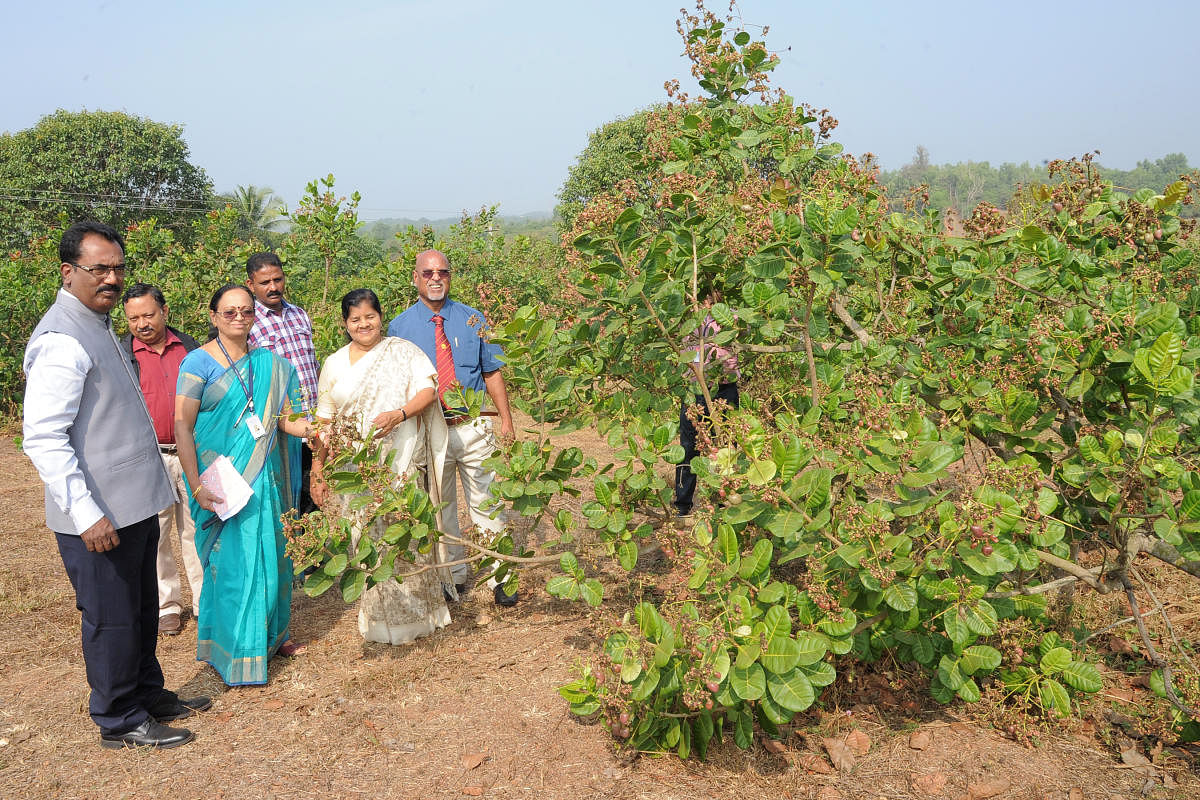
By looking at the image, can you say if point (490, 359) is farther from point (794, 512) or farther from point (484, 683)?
point (794, 512)

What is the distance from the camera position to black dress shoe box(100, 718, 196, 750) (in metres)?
3.03

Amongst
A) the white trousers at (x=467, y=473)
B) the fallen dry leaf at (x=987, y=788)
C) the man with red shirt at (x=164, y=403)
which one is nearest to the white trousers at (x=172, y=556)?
the man with red shirt at (x=164, y=403)

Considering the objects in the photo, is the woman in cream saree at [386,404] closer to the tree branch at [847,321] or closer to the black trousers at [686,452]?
the tree branch at [847,321]

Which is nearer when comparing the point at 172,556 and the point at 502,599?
the point at 172,556

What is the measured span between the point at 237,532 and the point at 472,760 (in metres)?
1.44

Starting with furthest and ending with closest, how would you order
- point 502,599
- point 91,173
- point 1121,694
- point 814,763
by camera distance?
point 91,173 → point 502,599 → point 1121,694 → point 814,763

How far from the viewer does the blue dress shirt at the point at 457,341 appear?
4.23 m

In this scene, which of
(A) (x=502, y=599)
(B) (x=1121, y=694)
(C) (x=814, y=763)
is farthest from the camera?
(A) (x=502, y=599)

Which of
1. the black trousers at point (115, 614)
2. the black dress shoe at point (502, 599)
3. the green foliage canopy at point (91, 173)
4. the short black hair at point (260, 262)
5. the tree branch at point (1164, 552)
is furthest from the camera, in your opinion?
the green foliage canopy at point (91, 173)

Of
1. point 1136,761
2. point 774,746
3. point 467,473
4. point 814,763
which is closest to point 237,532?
point 467,473

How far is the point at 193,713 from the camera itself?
332cm

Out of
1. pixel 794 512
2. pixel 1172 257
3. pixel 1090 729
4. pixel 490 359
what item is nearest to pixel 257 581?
pixel 490 359

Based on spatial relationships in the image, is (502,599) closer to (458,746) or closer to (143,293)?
(458,746)

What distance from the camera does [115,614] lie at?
9.55 feet
